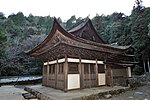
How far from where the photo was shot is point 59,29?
8633 mm

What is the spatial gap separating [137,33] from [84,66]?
15451mm

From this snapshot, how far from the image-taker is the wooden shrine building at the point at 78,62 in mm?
8641

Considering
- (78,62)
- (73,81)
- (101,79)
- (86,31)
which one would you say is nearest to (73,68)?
(78,62)

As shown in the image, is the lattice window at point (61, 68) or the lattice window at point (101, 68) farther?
the lattice window at point (101, 68)

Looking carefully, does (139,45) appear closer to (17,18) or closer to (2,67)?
(2,67)

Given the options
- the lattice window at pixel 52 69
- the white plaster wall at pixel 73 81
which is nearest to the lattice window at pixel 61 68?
the white plaster wall at pixel 73 81

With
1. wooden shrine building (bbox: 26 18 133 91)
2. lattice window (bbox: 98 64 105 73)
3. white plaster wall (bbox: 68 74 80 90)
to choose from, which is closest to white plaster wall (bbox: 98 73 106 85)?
wooden shrine building (bbox: 26 18 133 91)

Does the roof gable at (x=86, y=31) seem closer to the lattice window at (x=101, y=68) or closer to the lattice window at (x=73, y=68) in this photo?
the lattice window at (x=101, y=68)

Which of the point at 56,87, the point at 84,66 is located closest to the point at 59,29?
the point at 84,66

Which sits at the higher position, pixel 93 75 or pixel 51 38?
pixel 51 38

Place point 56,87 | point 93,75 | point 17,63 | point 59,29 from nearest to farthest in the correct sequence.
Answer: point 59,29, point 56,87, point 93,75, point 17,63

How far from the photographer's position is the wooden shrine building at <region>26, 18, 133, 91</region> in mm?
8641

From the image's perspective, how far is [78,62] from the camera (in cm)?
941

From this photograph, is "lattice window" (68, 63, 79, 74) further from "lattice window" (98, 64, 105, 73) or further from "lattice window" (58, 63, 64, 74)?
"lattice window" (98, 64, 105, 73)
